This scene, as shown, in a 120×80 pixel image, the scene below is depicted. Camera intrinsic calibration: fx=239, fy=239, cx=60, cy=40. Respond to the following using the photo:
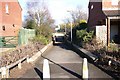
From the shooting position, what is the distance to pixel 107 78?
10.3 meters

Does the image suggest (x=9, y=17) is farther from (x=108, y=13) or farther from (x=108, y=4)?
(x=108, y=13)

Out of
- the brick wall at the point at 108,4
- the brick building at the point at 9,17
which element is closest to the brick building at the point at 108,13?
the brick wall at the point at 108,4

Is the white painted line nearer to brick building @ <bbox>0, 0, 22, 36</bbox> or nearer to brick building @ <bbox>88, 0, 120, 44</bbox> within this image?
brick building @ <bbox>88, 0, 120, 44</bbox>

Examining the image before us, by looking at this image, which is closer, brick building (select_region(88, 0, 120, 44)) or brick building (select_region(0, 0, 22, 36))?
brick building (select_region(88, 0, 120, 44))

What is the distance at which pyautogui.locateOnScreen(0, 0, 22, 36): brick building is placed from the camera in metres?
36.8

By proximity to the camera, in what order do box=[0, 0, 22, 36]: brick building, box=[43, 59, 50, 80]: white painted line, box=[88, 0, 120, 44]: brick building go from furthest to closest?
box=[0, 0, 22, 36]: brick building, box=[88, 0, 120, 44]: brick building, box=[43, 59, 50, 80]: white painted line

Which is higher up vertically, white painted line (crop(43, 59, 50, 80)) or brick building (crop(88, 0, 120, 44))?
brick building (crop(88, 0, 120, 44))

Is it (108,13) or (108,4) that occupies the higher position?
(108,4)

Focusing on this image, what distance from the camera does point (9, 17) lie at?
3903 cm

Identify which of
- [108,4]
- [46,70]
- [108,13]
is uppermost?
[108,4]

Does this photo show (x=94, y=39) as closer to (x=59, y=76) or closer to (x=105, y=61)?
(x=105, y=61)

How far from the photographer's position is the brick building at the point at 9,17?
36844 millimetres

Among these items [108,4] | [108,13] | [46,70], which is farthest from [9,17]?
[46,70]

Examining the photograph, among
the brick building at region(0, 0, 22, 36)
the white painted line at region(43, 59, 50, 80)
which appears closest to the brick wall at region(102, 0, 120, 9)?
the brick building at region(0, 0, 22, 36)
